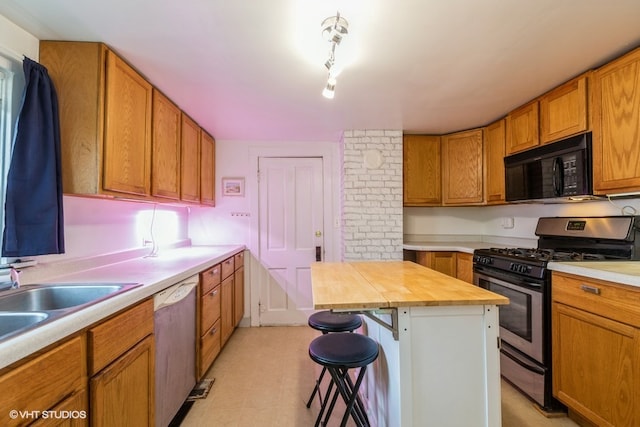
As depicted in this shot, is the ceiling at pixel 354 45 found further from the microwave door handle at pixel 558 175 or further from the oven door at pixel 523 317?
the oven door at pixel 523 317

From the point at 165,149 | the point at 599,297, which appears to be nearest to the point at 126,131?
the point at 165,149

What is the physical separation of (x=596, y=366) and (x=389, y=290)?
51.1 inches

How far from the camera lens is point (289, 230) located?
3.45 metres

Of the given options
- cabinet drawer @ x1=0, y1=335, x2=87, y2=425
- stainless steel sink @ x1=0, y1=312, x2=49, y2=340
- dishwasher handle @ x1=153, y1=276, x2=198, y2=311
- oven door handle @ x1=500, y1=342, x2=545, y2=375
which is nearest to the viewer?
cabinet drawer @ x1=0, y1=335, x2=87, y2=425

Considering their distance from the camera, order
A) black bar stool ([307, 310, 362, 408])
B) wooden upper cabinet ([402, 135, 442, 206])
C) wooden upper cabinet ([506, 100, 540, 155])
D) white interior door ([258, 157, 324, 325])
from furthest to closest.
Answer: white interior door ([258, 157, 324, 325])
wooden upper cabinet ([402, 135, 442, 206])
wooden upper cabinet ([506, 100, 540, 155])
black bar stool ([307, 310, 362, 408])

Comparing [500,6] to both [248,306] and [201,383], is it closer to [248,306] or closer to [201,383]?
[201,383]

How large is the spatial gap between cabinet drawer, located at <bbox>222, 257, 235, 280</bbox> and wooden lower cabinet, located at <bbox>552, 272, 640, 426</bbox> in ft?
8.32

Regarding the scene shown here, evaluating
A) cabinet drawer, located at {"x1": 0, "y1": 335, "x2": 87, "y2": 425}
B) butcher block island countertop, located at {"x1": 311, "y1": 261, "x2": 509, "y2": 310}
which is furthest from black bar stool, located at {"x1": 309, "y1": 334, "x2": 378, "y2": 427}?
cabinet drawer, located at {"x1": 0, "y1": 335, "x2": 87, "y2": 425}

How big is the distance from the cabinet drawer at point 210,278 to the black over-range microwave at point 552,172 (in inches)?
108

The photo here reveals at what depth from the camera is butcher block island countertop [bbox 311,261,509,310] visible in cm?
121

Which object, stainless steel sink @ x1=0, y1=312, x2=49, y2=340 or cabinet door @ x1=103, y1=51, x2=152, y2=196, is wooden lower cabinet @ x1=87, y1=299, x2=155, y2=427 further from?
cabinet door @ x1=103, y1=51, x2=152, y2=196

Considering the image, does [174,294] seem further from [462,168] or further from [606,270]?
[462,168]

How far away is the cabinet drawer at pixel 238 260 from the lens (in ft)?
9.92

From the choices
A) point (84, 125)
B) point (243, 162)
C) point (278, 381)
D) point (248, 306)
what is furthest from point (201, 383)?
point (243, 162)
